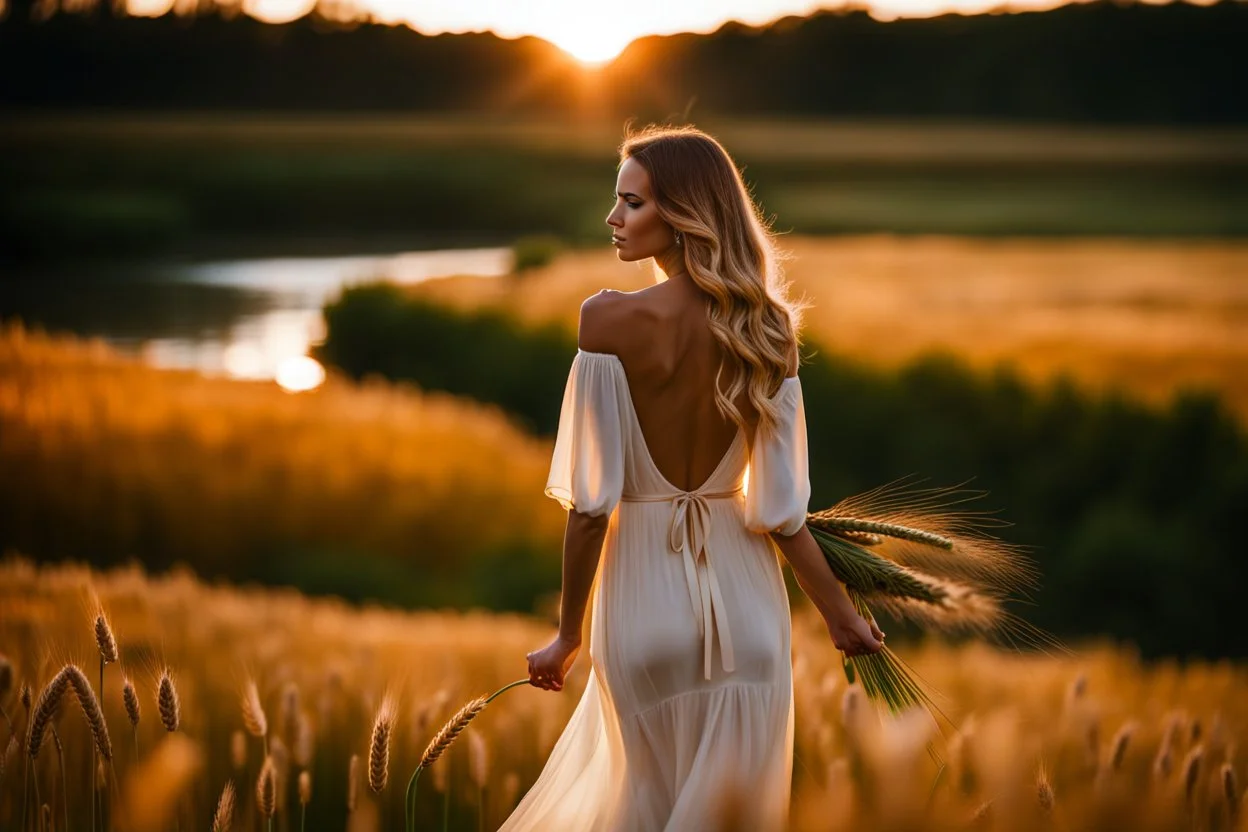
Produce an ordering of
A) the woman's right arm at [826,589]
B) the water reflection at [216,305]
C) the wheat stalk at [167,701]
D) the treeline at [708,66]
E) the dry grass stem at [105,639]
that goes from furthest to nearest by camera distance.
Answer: the treeline at [708,66] < the water reflection at [216,305] < the woman's right arm at [826,589] < the dry grass stem at [105,639] < the wheat stalk at [167,701]

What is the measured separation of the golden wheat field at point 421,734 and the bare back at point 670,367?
0.74m

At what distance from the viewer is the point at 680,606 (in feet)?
8.91

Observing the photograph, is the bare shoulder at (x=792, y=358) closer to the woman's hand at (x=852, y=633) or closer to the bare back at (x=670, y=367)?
the bare back at (x=670, y=367)

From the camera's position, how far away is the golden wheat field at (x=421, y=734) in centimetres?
204

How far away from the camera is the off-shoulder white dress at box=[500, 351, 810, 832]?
2676 mm

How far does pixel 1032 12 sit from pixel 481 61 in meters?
18.7

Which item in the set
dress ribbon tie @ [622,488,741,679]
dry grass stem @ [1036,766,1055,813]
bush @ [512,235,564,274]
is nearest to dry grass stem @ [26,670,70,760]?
dress ribbon tie @ [622,488,741,679]

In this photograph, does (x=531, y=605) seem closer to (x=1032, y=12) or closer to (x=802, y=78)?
(x=802, y=78)

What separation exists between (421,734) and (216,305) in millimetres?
30003

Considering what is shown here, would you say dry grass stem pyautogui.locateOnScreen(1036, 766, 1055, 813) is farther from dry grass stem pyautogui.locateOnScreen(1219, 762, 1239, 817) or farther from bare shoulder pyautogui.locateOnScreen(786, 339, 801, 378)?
bare shoulder pyautogui.locateOnScreen(786, 339, 801, 378)

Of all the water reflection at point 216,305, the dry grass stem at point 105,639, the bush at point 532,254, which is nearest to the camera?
the dry grass stem at point 105,639

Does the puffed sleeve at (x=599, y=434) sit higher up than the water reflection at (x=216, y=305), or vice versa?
the puffed sleeve at (x=599, y=434)

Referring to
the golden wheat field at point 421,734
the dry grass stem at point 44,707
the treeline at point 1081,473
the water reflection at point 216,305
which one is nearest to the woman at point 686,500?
the golden wheat field at point 421,734

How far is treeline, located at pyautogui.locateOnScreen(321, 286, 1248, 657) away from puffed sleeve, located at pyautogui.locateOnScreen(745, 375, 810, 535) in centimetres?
1182
